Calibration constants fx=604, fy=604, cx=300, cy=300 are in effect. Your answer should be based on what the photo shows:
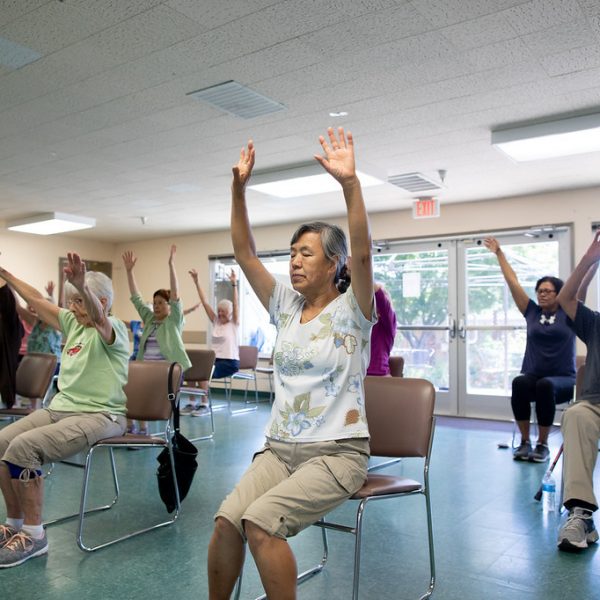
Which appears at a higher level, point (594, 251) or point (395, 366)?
point (594, 251)

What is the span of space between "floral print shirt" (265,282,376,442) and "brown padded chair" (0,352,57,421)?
2.52 meters

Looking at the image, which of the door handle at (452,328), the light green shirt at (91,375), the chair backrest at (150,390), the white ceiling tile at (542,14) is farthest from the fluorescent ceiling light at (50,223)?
the white ceiling tile at (542,14)

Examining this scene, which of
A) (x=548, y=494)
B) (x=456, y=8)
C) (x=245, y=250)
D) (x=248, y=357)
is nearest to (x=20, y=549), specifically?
(x=245, y=250)

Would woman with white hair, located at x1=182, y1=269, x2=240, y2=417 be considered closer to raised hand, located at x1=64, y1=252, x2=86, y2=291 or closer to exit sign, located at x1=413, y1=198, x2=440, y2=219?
exit sign, located at x1=413, y1=198, x2=440, y2=219

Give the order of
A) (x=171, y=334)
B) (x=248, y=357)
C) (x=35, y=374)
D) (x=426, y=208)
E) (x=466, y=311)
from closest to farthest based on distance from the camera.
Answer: (x=35, y=374)
(x=171, y=334)
(x=426, y=208)
(x=466, y=311)
(x=248, y=357)

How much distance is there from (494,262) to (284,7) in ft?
16.8

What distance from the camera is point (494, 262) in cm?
727

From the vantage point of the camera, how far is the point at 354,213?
71.7 inches

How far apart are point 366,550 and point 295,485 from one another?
1.26 metres

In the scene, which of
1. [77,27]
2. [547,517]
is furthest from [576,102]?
[77,27]

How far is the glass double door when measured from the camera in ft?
23.0

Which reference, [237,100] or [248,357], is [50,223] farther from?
[237,100]

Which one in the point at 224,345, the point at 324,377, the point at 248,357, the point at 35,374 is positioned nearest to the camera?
the point at 324,377

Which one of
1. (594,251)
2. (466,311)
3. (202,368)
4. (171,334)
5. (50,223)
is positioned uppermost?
(50,223)
